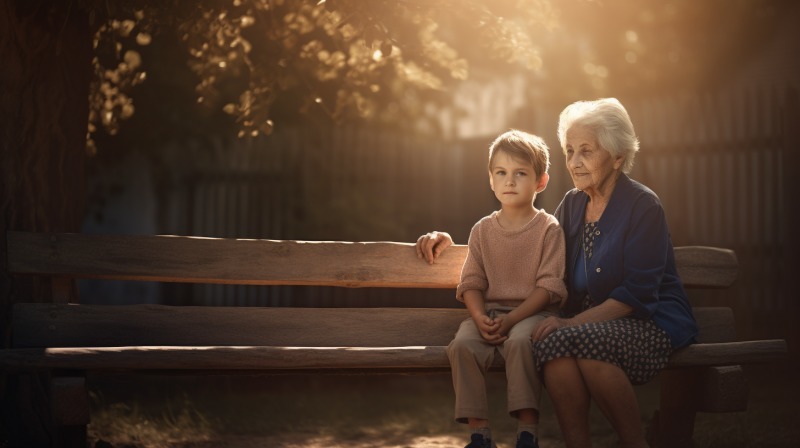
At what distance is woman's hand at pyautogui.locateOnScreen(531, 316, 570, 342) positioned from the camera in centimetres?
402

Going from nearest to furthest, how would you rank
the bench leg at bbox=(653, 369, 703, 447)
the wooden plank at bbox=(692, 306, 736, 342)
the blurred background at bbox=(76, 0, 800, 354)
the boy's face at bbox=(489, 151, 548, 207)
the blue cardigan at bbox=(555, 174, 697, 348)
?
the blue cardigan at bbox=(555, 174, 697, 348) → the boy's face at bbox=(489, 151, 548, 207) → the bench leg at bbox=(653, 369, 703, 447) → the wooden plank at bbox=(692, 306, 736, 342) → the blurred background at bbox=(76, 0, 800, 354)

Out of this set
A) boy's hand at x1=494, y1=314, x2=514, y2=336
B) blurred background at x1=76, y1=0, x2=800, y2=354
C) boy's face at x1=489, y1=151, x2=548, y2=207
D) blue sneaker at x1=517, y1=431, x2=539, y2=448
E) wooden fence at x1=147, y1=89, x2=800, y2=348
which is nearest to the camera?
blue sneaker at x1=517, y1=431, x2=539, y2=448

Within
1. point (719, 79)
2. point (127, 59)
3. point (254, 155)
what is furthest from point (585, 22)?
point (127, 59)

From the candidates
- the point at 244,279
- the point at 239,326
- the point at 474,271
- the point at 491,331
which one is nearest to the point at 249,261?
the point at 244,279

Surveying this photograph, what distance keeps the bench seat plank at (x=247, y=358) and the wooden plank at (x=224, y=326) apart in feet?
1.54

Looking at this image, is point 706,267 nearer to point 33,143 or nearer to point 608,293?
point 608,293

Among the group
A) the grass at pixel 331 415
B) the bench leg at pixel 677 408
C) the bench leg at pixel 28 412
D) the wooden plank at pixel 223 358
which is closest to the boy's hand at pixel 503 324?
the wooden plank at pixel 223 358

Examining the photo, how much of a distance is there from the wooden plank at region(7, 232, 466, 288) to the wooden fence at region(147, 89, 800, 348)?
427 cm

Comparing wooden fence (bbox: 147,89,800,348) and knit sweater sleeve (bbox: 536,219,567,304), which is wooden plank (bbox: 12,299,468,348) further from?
wooden fence (bbox: 147,89,800,348)

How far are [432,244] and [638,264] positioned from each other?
45.3 inches

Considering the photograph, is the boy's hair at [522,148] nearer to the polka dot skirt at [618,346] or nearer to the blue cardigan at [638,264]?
the blue cardigan at [638,264]

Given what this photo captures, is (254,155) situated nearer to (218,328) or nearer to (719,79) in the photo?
(218,328)

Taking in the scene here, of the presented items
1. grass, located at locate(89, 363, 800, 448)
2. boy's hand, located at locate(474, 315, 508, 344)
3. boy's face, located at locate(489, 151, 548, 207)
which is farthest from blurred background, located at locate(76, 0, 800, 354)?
boy's hand, located at locate(474, 315, 508, 344)

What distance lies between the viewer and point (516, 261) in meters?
4.36
